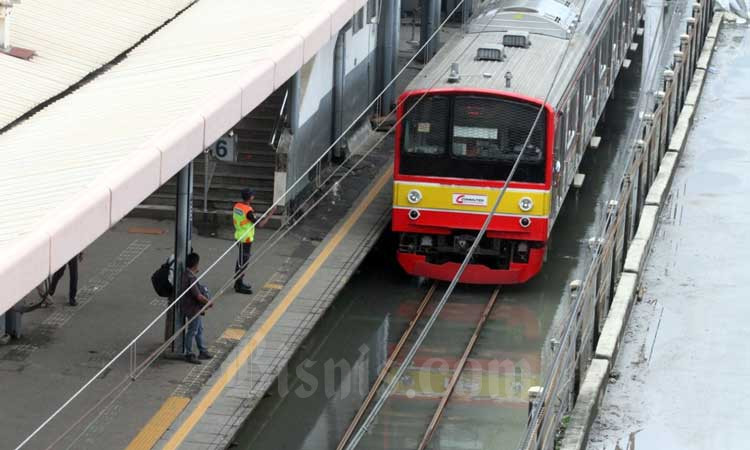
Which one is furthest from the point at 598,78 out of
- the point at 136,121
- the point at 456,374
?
the point at 136,121

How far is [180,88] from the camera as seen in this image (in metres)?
18.0

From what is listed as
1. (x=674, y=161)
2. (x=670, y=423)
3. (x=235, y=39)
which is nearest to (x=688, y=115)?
(x=674, y=161)

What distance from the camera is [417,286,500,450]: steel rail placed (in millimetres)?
18172

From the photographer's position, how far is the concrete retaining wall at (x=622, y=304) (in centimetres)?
1554

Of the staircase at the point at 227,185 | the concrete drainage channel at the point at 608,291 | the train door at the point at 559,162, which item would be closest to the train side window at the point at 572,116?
the train door at the point at 559,162

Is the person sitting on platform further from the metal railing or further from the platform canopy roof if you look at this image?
the metal railing

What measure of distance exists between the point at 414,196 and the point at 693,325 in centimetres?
440

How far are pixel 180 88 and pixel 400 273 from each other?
661cm

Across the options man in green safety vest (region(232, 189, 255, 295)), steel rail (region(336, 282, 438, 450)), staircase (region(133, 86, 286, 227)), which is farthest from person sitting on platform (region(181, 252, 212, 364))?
staircase (region(133, 86, 286, 227))

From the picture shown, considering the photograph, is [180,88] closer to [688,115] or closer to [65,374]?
[65,374]

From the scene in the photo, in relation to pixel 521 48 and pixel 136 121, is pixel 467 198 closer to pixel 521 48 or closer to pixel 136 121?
pixel 521 48

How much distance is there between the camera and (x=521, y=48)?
23.8m

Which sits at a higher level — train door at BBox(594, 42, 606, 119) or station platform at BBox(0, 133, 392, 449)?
train door at BBox(594, 42, 606, 119)

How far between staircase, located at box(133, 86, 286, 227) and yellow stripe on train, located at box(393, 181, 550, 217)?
2.98m
